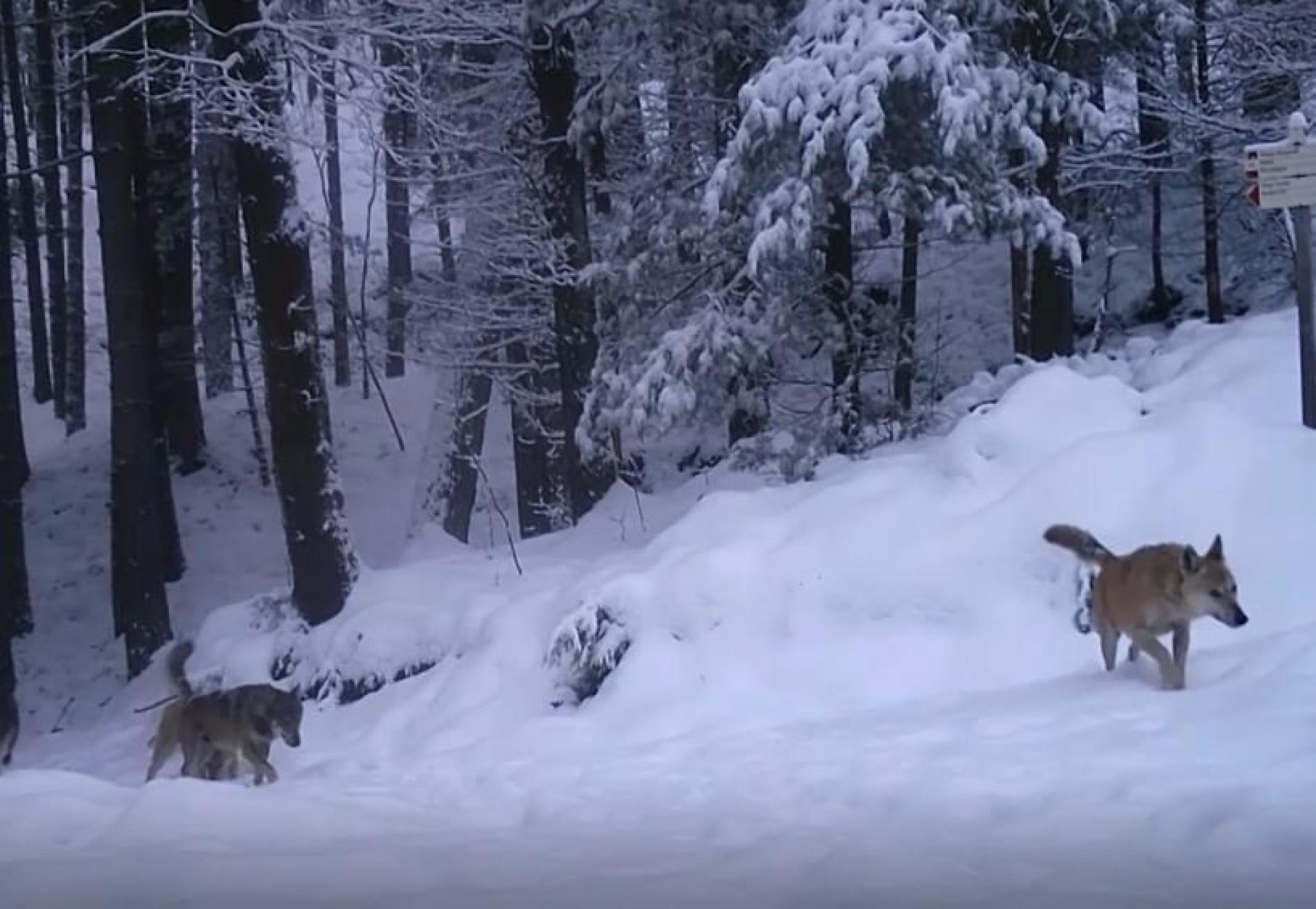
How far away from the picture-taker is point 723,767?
25.7 feet

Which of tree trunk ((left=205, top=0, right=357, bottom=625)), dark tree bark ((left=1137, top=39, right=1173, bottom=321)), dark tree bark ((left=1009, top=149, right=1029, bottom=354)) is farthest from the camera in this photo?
dark tree bark ((left=1137, top=39, right=1173, bottom=321))

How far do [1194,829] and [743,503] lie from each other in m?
6.63

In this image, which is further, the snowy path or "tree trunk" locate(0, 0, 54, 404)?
"tree trunk" locate(0, 0, 54, 404)

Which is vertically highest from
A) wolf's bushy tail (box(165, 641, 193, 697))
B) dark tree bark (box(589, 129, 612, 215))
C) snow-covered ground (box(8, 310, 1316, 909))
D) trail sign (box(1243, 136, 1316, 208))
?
dark tree bark (box(589, 129, 612, 215))

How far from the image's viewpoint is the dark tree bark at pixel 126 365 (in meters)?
15.1

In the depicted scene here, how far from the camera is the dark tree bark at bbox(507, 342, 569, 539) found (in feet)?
60.4

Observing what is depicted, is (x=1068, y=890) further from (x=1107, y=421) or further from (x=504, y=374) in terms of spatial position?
(x=504, y=374)

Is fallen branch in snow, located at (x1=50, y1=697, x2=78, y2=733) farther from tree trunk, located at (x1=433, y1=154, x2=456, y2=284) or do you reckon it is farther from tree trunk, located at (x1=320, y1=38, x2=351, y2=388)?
tree trunk, located at (x1=433, y1=154, x2=456, y2=284)

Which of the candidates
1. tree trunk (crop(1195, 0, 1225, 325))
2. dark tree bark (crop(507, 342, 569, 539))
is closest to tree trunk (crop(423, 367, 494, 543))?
dark tree bark (crop(507, 342, 569, 539))

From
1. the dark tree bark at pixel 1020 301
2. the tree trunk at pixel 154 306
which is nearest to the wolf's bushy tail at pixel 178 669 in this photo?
the tree trunk at pixel 154 306

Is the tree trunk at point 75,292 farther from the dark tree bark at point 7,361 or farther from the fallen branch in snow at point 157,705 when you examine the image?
the fallen branch in snow at point 157,705


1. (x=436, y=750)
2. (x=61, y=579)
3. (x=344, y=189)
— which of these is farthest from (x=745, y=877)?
(x=344, y=189)

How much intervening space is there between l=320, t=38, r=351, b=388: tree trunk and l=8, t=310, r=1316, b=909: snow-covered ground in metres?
4.84

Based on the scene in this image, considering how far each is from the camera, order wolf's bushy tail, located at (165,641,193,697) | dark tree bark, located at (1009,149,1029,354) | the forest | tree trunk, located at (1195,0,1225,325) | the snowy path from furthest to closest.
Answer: tree trunk, located at (1195,0,1225,325) → dark tree bark, located at (1009,149,1029,354) → the forest → wolf's bushy tail, located at (165,641,193,697) → the snowy path
